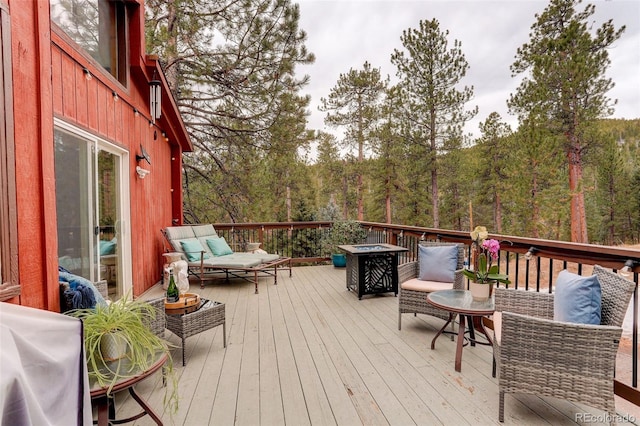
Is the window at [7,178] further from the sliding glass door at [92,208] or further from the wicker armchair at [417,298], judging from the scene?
the wicker armchair at [417,298]

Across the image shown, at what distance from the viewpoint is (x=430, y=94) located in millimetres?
13211

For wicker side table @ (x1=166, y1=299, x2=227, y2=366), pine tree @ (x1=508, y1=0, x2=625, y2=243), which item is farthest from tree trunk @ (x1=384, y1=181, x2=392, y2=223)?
wicker side table @ (x1=166, y1=299, x2=227, y2=366)

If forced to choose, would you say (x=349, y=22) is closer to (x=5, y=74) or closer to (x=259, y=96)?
(x=259, y=96)

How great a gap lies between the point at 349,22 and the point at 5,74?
7239 mm

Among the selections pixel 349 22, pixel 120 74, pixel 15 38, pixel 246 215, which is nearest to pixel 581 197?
pixel 349 22

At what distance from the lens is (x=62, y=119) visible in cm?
278

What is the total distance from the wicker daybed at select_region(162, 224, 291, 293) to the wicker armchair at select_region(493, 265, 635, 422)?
376cm

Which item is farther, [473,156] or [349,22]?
[473,156]

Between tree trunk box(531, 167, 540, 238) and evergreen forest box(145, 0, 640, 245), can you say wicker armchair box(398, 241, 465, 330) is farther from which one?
tree trunk box(531, 167, 540, 238)

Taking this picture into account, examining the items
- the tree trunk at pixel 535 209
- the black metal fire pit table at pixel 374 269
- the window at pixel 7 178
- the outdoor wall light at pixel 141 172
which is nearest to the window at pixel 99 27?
the outdoor wall light at pixel 141 172

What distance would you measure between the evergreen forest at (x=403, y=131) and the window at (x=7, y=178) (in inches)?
203

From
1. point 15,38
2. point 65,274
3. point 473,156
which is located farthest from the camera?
point 473,156

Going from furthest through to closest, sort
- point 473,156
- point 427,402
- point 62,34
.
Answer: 1. point 473,156
2. point 62,34
3. point 427,402

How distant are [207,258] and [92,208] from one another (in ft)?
8.22
